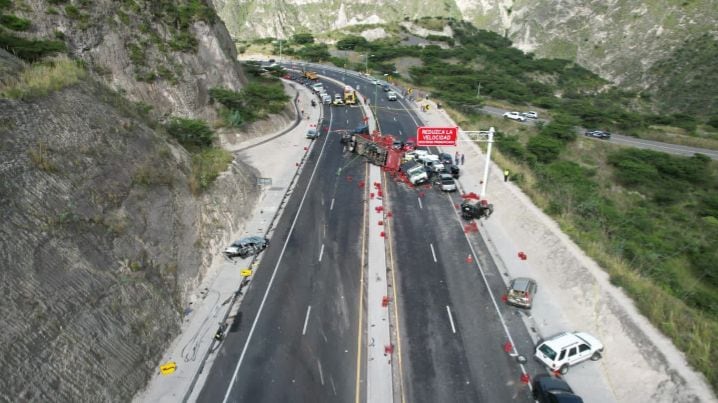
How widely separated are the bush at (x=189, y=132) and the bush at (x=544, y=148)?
156 ft

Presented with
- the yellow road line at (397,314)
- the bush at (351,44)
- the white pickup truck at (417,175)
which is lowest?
the yellow road line at (397,314)

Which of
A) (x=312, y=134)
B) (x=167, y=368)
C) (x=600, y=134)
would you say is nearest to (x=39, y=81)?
(x=167, y=368)

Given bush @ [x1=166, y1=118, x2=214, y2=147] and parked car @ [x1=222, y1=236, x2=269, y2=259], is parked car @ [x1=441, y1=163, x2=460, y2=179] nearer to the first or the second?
parked car @ [x1=222, y1=236, x2=269, y2=259]

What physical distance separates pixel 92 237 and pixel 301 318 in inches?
514

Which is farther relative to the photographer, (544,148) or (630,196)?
(544,148)

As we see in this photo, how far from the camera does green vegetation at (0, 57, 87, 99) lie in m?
25.9

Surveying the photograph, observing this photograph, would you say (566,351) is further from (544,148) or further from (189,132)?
(544,148)

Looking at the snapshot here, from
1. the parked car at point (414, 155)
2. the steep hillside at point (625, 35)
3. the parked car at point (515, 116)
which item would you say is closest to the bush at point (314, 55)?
the parked car at point (515, 116)

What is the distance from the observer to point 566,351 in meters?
22.9

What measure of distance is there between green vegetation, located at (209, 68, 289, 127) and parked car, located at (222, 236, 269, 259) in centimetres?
2925

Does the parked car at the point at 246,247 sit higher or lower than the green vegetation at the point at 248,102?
lower

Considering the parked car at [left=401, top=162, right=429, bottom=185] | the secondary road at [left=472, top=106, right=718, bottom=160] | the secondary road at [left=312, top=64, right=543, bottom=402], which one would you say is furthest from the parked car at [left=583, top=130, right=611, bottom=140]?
the secondary road at [left=312, top=64, right=543, bottom=402]

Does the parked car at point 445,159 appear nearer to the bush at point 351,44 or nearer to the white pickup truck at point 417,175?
the white pickup truck at point 417,175

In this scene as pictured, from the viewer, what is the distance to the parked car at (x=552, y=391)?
65.1 ft
